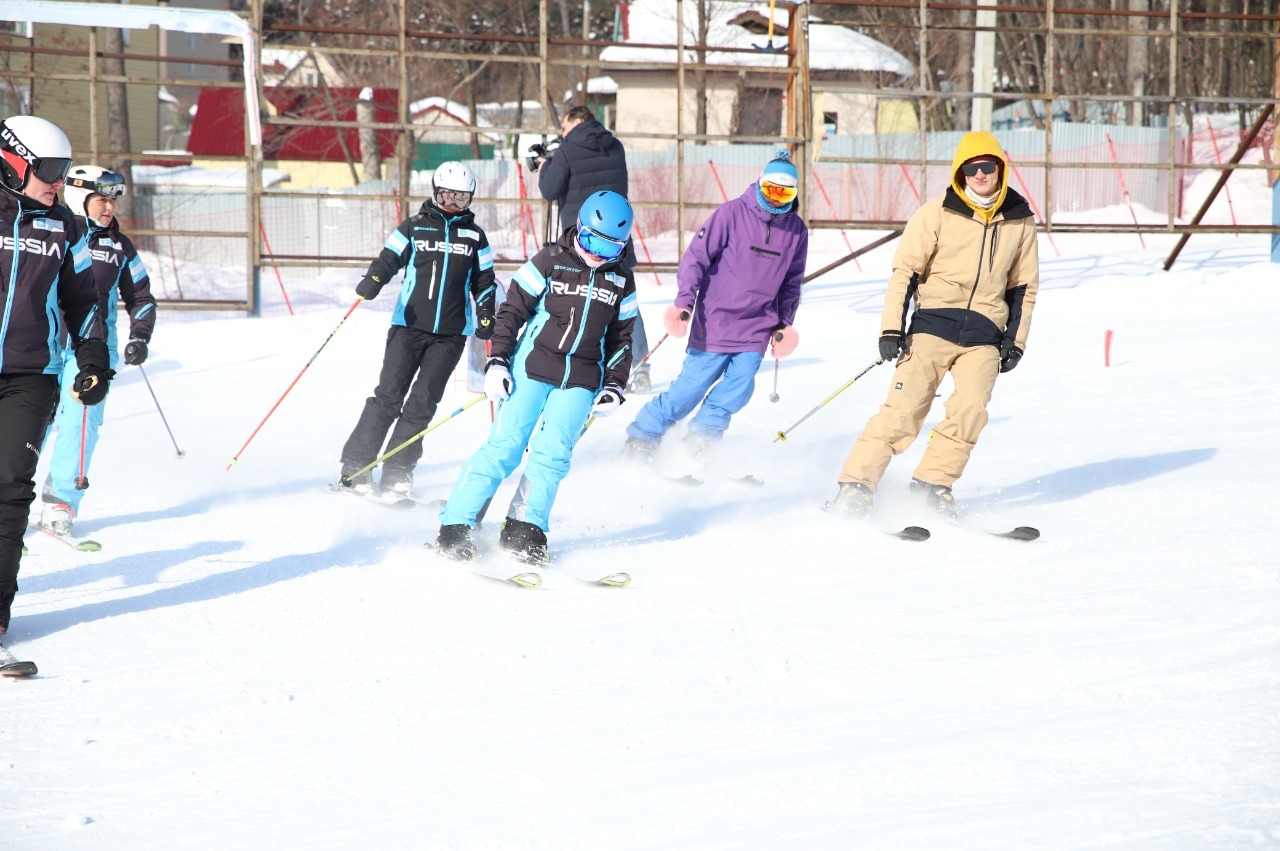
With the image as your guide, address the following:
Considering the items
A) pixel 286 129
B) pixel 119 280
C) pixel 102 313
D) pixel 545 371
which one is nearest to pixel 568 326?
pixel 545 371

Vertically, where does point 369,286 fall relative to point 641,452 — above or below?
above

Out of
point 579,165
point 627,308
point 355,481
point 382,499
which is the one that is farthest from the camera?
point 579,165

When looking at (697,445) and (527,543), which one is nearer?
(527,543)

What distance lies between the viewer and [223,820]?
9.55ft

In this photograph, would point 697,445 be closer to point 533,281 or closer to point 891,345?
point 891,345

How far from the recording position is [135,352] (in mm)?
5984

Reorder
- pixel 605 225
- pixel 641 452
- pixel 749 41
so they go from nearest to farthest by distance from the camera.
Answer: pixel 605 225 → pixel 641 452 → pixel 749 41

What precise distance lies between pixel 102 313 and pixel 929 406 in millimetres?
4006

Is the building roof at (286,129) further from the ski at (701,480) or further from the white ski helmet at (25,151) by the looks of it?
the white ski helmet at (25,151)

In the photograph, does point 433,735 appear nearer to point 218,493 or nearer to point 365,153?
point 218,493

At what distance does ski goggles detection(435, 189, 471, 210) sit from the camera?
21.3 ft

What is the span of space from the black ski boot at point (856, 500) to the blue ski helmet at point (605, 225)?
171 cm

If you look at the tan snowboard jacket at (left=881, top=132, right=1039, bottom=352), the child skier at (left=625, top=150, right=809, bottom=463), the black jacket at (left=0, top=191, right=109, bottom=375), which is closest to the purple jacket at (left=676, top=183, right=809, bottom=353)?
the child skier at (left=625, top=150, right=809, bottom=463)

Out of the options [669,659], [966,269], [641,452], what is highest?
[966,269]
